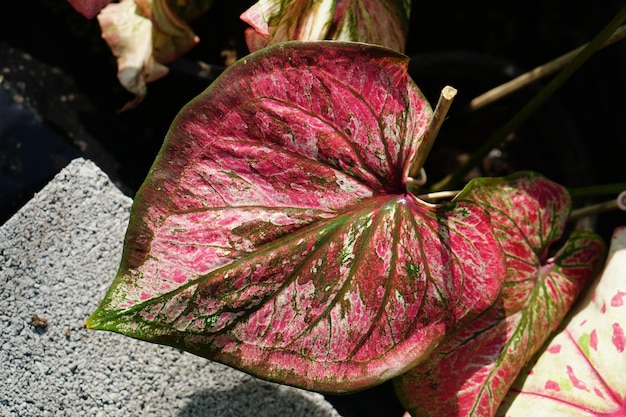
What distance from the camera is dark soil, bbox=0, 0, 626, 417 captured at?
1.15 metres

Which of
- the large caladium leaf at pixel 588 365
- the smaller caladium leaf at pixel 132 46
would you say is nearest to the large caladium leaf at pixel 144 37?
the smaller caladium leaf at pixel 132 46

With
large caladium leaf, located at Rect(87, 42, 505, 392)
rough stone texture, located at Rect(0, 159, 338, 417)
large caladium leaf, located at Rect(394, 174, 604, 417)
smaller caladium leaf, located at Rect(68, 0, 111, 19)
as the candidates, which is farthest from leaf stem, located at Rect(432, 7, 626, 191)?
smaller caladium leaf, located at Rect(68, 0, 111, 19)

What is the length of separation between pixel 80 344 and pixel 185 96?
494mm

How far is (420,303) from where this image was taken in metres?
0.79

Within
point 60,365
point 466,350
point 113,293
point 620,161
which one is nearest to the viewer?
point 113,293

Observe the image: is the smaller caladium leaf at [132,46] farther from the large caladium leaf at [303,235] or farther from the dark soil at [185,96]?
the large caladium leaf at [303,235]

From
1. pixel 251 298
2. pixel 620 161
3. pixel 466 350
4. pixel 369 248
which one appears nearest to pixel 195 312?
pixel 251 298

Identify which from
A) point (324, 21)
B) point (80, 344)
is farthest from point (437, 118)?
point (80, 344)

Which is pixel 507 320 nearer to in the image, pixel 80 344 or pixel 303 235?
→ pixel 303 235

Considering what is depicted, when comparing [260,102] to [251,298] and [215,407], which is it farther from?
[215,407]

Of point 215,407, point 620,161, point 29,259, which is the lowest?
point 215,407

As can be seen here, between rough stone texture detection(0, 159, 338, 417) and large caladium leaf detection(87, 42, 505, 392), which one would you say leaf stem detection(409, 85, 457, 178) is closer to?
large caladium leaf detection(87, 42, 505, 392)

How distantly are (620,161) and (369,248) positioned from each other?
3.03ft

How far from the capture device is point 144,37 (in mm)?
981
